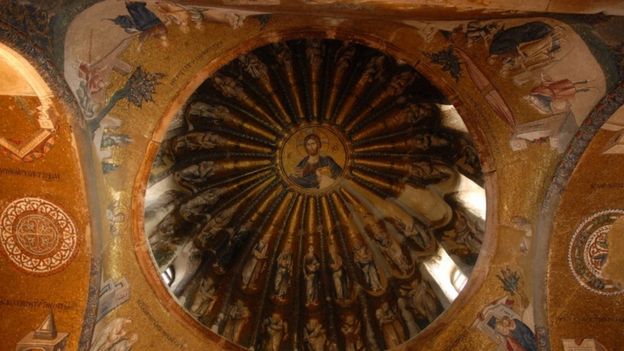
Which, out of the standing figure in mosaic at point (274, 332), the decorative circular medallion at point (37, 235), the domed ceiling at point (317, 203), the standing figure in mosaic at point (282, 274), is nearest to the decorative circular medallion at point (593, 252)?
the domed ceiling at point (317, 203)

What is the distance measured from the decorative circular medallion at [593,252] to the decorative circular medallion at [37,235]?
7003 millimetres

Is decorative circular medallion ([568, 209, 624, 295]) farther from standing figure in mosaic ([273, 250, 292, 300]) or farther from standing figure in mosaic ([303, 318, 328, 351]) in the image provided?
standing figure in mosaic ([273, 250, 292, 300])

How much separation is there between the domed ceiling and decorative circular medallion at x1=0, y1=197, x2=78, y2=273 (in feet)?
5.14

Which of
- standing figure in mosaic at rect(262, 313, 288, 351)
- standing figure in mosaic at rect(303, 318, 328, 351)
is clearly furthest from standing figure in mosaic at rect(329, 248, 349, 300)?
standing figure in mosaic at rect(262, 313, 288, 351)

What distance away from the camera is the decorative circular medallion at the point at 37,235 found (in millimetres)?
11797

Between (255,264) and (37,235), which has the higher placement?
(255,264)

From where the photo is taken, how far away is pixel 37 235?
11945 mm

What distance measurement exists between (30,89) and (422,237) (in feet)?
21.7

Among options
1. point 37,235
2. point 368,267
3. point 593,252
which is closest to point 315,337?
point 368,267

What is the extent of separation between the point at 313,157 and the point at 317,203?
80 cm

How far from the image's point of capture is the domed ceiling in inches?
539

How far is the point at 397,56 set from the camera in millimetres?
13047

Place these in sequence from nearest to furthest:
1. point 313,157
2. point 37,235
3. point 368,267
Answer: point 37,235
point 368,267
point 313,157

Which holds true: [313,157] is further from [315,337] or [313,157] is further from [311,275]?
[315,337]
